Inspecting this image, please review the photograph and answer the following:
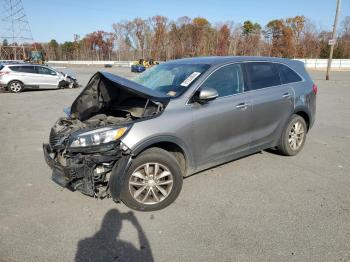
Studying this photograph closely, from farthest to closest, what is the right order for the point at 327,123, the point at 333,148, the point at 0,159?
the point at 327,123 < the point at 333,148 < the point at 0,159

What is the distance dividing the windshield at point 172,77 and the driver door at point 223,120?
0.23 m

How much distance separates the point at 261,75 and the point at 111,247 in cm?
340

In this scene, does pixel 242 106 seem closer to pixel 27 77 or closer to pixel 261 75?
pixel 261 75

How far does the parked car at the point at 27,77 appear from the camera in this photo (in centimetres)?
1619

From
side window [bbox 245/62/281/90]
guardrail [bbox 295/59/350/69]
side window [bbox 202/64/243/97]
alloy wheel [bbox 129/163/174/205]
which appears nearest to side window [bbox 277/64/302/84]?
side window [bbox 245/62/281/90]

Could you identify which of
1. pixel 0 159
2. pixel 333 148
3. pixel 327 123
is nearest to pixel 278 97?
pixel 333 148

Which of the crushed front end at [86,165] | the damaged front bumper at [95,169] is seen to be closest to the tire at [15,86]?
the crushed front end at [86,165]

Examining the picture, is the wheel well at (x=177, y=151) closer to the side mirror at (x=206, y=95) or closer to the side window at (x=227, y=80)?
the side mirror at (x=206, y=95)

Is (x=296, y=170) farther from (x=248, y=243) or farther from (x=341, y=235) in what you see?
(x=248, y=243)

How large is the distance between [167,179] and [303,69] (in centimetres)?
362

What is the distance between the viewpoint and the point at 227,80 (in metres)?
4.43

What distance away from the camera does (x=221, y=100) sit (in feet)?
13.9

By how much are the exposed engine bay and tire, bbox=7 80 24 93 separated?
1402 centimetres

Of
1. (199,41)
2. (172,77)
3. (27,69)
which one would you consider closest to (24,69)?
(27,69)
